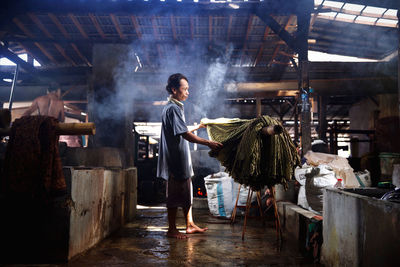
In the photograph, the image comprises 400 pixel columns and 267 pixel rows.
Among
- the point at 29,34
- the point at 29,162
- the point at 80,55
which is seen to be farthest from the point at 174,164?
the point at 80,55

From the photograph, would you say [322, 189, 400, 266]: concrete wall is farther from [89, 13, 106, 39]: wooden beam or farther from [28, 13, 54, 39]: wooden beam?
[28, 13, 54, 39]: wooden beam

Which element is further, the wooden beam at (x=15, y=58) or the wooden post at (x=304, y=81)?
the wooden beam at (x=15, y=58)

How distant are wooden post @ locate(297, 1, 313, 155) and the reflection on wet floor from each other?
7.72 feet

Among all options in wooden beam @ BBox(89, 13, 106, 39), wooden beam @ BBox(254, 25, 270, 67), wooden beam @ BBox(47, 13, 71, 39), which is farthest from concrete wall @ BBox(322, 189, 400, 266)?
wooden beam @ BBox(47, 13, 71, 39)

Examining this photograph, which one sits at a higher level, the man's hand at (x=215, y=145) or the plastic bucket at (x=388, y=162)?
the man's hand at (x=215, y=145)

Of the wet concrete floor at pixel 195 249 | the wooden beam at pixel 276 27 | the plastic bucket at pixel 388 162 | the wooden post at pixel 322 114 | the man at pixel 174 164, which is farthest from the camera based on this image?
the wooden post at pixel 322 114

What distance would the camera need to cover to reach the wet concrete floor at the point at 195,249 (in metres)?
3.08

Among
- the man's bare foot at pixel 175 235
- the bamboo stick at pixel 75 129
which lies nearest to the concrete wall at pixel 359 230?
the man's bare foot at pixel 175 235

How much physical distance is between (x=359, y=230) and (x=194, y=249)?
1.97 metres

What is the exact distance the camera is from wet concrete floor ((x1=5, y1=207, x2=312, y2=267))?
121 inches

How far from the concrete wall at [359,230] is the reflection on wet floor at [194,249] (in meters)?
0.55

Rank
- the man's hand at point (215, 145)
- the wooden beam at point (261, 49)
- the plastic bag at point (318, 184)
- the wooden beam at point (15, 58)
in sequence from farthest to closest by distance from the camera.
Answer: the wooden beam at point (15, 58)
the wooden beam at point (261, 49)
the plastic bag at point (318, 184)
the man's hand at point (215, 145)

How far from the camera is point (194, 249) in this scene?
3.56 m

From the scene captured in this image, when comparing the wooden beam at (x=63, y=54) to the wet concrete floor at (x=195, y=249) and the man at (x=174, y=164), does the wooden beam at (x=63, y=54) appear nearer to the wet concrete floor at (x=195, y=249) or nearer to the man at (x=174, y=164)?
the man at (x=174, y=164)
